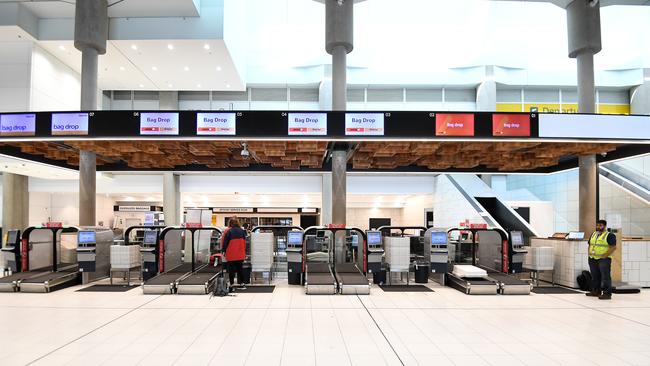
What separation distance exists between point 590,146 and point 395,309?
23.6ft

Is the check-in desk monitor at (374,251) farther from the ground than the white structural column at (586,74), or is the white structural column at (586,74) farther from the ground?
the white structural column at (586,74)

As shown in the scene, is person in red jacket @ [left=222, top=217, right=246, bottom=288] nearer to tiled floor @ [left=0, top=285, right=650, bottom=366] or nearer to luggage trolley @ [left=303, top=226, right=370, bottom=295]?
tiled floor @ [left=0, top=285, right=650, bottom=366]

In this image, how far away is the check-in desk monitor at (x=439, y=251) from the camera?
9773mm

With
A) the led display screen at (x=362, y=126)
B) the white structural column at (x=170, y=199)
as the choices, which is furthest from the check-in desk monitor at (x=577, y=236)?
the white structural column at (x=170, y=199)

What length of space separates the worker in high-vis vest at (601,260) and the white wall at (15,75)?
57.4 ft

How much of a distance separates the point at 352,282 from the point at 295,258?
5.33 feet

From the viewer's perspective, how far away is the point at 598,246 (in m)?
8.33

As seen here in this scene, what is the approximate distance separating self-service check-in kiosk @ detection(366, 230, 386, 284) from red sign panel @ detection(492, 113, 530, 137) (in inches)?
143

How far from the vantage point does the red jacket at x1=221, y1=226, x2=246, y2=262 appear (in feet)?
29.8

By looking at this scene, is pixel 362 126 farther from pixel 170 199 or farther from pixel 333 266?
pixel 170 199

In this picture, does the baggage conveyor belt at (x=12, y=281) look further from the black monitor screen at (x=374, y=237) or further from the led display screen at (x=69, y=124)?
the black monitor screen at (x=374, y=237)

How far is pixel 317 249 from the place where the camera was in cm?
1241

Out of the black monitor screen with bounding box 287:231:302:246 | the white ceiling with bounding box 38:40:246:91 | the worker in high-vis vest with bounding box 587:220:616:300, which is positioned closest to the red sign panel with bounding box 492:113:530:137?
the worker in high-vis vest with bounding box 587:220:616:300

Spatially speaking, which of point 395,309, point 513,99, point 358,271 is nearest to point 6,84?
point 358,271
